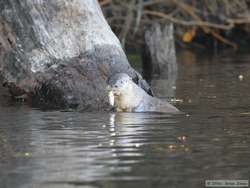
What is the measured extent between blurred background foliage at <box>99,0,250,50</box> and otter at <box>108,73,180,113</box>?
1192 cm

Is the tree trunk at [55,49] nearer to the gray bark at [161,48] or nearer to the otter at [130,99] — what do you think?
the otter at [130,99]

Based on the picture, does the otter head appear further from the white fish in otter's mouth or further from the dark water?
the dark water

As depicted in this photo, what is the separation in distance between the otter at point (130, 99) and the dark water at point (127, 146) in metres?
0.18

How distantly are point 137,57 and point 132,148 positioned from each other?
1464cm

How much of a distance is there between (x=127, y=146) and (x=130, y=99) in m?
2.52

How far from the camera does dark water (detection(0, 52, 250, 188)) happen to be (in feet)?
19.4

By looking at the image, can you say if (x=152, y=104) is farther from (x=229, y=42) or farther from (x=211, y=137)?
(x=229, y=42)

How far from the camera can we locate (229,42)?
2598 cm

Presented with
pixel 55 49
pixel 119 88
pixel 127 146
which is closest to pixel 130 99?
pixel 119 88

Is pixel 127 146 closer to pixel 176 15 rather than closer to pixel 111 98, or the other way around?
pixel 111 98

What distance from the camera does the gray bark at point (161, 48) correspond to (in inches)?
659

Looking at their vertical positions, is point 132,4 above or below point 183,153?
above

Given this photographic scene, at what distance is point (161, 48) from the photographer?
1673 centimetres

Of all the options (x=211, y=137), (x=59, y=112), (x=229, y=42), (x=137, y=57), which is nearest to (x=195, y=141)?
(x=211, y=137)
